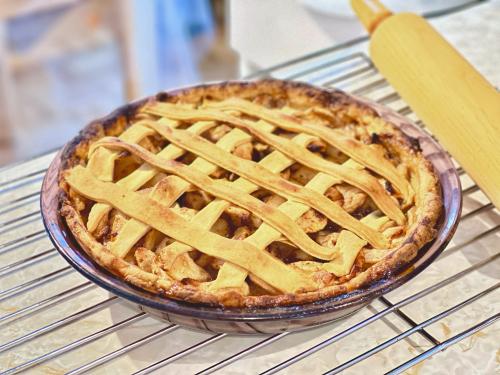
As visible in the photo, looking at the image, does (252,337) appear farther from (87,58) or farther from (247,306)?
(87,58)

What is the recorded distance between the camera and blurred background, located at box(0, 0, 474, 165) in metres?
2.78

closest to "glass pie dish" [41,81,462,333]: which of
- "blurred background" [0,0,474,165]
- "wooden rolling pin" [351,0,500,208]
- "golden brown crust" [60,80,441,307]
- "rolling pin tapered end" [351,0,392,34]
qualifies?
"golden brown crust" [60,80,441,307]

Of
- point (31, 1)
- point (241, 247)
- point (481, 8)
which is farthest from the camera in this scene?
point (31, 1)

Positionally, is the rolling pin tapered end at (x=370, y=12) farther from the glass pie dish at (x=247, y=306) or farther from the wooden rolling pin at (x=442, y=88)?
the glass pie dish at (x=247, y=306)

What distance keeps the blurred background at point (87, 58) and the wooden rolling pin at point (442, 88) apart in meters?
1.69

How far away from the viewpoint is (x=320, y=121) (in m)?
1.01

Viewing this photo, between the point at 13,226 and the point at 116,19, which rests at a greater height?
the point at 13,226

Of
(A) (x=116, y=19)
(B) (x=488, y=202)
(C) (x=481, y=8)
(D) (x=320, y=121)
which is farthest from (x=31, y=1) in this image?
(B) (x=488, y=202)

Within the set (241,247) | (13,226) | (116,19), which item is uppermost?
(241,247)

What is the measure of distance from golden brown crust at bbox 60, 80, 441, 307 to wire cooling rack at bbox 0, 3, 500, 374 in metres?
0.09

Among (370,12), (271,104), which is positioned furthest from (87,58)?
(271,104)

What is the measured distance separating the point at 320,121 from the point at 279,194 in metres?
0.21

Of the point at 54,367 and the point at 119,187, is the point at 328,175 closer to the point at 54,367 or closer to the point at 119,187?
the point at 119,187

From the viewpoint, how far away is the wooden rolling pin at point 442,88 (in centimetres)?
95
